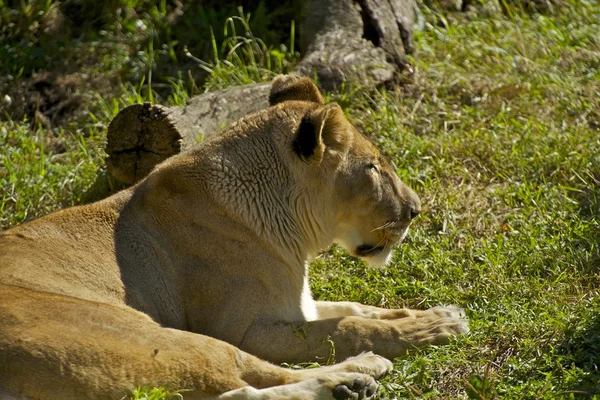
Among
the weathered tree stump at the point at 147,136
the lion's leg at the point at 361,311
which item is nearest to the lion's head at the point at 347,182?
the lion's leg at the point at 361,311

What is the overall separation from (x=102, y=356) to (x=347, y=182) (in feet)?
6.74

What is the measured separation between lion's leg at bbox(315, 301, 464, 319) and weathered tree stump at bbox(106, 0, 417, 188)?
197cm

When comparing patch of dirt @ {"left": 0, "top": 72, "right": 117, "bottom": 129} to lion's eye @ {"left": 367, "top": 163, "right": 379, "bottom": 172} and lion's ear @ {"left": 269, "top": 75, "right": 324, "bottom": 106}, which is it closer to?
lion's ear @ {"left": 269, "top": 75, "right": 324, "bottom": 106}

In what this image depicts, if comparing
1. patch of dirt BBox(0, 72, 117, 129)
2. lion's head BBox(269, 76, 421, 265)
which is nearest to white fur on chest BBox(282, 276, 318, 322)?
lion's head BBox(269, 76, 421, 265)

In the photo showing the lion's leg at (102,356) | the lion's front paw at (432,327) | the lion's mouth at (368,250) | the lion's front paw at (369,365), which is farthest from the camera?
the lion's mouth at (368,250)

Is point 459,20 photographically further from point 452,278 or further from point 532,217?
point 452,278

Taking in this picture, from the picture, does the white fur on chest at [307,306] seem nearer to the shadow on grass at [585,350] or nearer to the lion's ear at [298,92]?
the lion's ear at [298,92]

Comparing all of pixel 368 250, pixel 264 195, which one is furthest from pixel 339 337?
pixel 264 195

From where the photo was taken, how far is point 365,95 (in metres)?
8.85

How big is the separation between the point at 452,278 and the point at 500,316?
27.9 inches

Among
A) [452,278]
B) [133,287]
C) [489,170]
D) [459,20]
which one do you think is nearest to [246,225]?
[133,287]

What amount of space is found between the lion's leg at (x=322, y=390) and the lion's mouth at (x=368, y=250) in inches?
51.2

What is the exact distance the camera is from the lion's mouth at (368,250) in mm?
6305

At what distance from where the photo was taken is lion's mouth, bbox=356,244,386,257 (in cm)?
630
